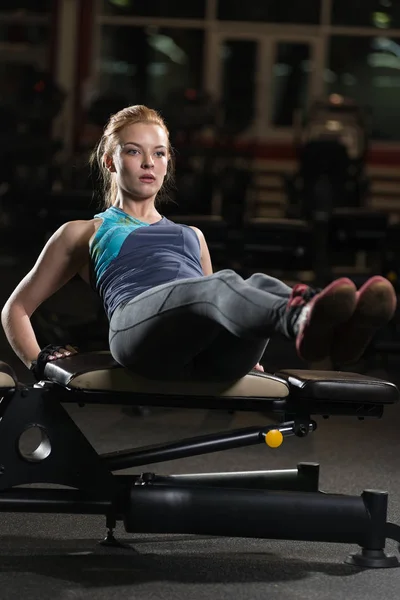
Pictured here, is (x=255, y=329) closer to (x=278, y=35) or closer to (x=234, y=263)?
(x=234, y=263)

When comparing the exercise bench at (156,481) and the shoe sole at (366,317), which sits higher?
the shoe sole at (366,317)

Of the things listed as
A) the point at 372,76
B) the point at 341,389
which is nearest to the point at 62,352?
the point at 341,389

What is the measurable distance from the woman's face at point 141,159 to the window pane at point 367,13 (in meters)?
10.9

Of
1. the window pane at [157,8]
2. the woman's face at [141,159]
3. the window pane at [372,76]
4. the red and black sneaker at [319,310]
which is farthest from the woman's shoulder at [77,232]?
the window pane at [157,8]

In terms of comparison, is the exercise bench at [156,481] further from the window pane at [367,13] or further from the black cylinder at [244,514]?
the window pane at [367,13]

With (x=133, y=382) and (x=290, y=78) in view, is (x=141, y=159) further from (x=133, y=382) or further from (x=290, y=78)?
(x=290, y=78)

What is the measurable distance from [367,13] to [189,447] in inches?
451

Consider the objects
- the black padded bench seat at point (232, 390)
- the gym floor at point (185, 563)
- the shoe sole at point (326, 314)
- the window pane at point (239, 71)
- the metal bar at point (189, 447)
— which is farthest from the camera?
the window pane at point (239, 71)

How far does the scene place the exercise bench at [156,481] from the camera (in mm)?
2055

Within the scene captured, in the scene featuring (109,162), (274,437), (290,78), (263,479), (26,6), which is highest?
(26,6)

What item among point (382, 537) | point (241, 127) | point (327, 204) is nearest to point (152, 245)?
point (382, 537)

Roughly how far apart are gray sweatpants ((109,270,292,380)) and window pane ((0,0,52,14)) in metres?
11.3

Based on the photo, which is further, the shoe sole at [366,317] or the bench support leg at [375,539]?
the bench support leg at [375,539]

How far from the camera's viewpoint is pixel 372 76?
13.1 metres
